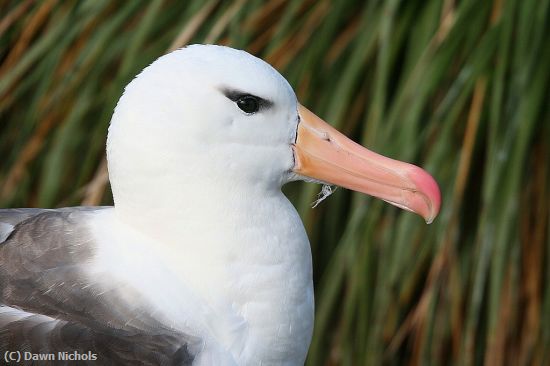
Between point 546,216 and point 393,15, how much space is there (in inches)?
A: 38.6

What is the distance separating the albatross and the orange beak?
15mm

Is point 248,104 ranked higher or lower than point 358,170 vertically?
higher

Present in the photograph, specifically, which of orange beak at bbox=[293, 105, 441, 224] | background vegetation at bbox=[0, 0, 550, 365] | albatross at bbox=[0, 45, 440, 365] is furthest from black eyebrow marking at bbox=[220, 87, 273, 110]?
background vegetation at bbox=[0, 0, 550, 365]

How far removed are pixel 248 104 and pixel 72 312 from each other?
2.28ft

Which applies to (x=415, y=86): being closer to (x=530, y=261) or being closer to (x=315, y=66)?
(x=315, y=66)

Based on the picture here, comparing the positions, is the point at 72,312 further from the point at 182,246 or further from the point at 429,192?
the point at 429,192

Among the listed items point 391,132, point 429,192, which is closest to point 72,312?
point 429,192

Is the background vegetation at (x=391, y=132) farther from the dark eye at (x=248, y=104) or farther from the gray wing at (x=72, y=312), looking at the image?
the gray wing at (x=72, y=312)

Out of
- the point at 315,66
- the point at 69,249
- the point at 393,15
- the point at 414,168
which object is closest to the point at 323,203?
the point at 315,66

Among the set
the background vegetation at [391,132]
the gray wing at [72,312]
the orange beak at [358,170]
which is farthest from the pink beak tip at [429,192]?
the background vegetation at [391,132]

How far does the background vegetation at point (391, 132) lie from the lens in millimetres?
3658

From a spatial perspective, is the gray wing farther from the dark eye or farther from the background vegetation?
the background vegetation

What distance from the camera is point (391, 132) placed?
368cm

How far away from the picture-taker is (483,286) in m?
3.76
